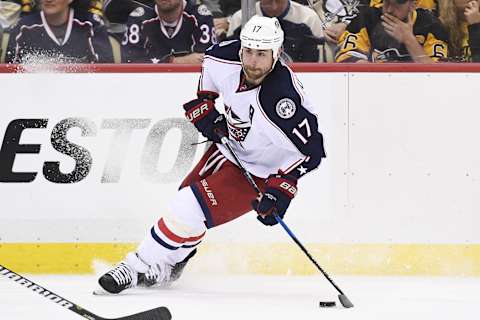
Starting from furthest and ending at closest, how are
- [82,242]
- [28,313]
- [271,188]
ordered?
[82,242] < [271,188] < [28,313]

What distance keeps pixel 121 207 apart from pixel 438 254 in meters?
1.40

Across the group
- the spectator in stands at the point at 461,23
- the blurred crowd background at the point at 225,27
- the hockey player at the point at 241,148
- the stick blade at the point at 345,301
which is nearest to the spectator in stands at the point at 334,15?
the blurred crowd background at the point at 225,27

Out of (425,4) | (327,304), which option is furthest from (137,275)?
(425,4)

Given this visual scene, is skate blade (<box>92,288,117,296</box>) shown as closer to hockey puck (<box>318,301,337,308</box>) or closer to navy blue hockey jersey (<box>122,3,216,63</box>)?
hockey puck (<box>318,301,337,308</box>)

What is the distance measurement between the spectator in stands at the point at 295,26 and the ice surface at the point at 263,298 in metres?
1.02

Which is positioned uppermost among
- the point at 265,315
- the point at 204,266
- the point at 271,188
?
the point at 271,188

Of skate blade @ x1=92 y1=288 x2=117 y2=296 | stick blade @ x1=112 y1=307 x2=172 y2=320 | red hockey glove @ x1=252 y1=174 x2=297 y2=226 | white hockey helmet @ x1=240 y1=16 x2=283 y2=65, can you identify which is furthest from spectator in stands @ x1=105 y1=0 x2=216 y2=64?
stick blade @ x1=112 y1=307 x2=172 y2=320

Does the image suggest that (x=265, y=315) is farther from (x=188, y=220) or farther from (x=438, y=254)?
(x=438, y=254)

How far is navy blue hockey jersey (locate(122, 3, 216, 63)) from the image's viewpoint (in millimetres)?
4957

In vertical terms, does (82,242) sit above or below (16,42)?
below

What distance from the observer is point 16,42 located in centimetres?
495

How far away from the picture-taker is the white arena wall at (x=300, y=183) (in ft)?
15.6

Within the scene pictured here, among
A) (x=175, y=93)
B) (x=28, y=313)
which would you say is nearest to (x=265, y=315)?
(x=28, y=313)

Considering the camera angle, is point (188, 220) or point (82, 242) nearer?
point (188, 220)
